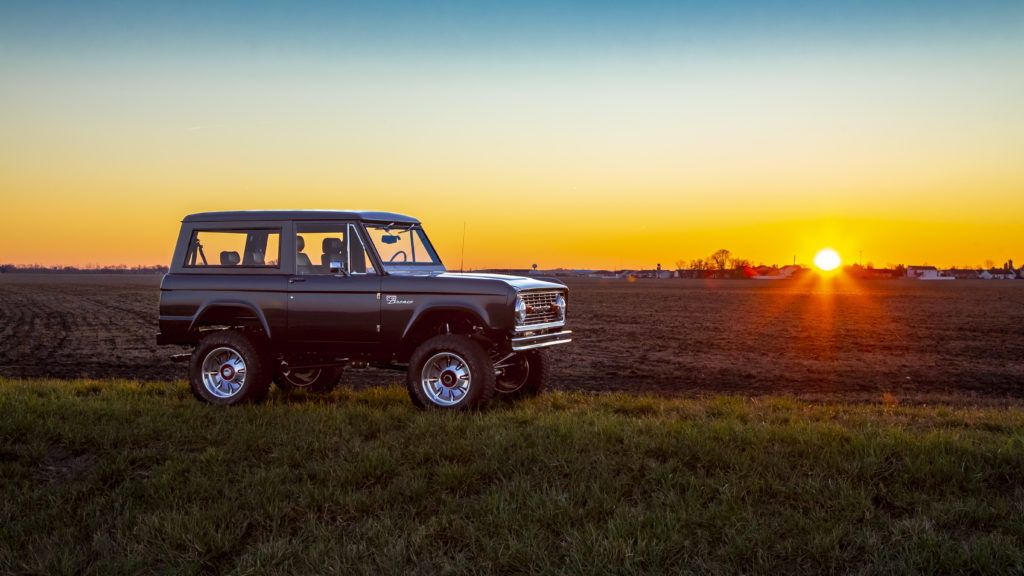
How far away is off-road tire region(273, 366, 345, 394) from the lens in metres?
12.0

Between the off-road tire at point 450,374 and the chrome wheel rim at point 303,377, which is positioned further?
the chrome wheel rim at point 303,377

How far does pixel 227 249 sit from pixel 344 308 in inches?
82.0

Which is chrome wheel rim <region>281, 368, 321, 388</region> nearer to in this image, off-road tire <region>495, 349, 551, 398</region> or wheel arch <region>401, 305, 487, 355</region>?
wheel arch <region>401, 305, 487, 355</region>

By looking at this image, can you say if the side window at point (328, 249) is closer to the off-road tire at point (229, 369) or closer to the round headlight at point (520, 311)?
the off-road tire at point (229, 369)

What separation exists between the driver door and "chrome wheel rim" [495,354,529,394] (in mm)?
2038

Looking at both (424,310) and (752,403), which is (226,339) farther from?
(752,403)

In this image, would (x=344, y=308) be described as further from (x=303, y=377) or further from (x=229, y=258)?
(x=303, y=377)

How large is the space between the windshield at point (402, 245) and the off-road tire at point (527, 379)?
6.23ft

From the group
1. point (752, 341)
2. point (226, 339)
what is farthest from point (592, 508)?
point (752, 341)

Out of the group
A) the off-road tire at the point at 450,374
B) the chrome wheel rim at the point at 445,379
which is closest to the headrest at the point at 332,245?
the off-road tire at the point at 450,374

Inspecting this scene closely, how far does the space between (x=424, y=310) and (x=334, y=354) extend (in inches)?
61.6

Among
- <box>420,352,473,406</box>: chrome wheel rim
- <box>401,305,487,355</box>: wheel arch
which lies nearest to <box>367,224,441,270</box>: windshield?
<box>401,305,487,355</box>: wheel arch

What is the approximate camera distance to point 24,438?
26.7 ft

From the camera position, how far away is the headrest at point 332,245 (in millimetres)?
10203
